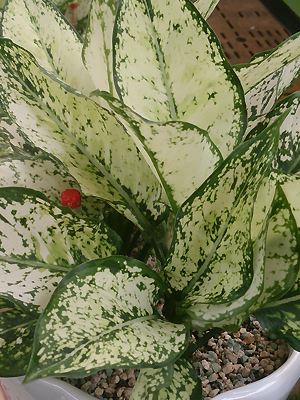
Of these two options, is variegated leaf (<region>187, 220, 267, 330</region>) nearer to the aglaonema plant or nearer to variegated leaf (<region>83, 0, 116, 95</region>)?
the aglaonema plant

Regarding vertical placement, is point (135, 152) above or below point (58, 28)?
below

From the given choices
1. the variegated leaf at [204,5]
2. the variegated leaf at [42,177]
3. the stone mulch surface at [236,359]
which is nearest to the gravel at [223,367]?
the stone mulch surface at [236,359]

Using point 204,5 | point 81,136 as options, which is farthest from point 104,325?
point 204,5

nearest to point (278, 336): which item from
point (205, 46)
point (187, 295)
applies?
point (187, 295)

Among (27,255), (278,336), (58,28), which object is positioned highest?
(58,28)

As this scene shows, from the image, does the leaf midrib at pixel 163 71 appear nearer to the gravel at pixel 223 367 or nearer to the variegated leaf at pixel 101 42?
the variegated leaf at pixel 101 42

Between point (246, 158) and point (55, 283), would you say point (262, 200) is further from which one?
point (55, 283)

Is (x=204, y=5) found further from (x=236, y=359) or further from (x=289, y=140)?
(x=236, y=359)
